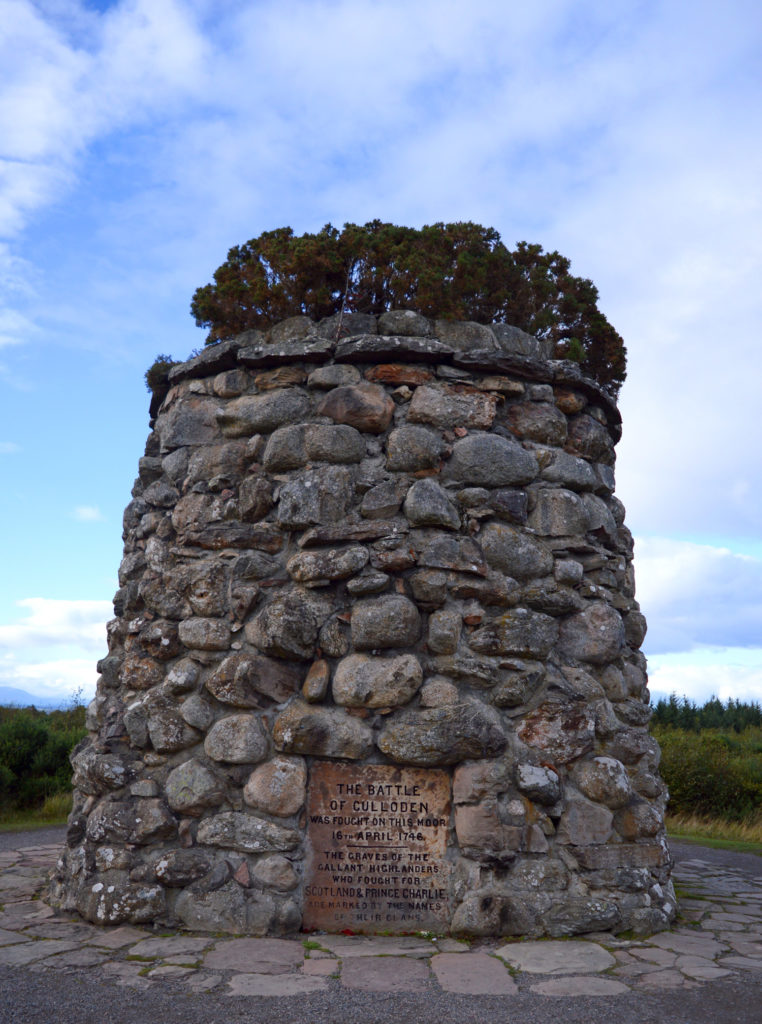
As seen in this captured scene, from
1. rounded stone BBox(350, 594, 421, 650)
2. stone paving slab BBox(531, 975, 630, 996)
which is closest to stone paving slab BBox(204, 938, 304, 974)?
stone paving slab BBox(531, 975, 630, 996)

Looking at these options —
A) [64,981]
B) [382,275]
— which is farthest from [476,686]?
[382,275]

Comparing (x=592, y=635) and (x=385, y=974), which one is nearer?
(x=385, y=974)

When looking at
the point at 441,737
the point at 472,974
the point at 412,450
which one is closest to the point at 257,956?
the point at 472,974

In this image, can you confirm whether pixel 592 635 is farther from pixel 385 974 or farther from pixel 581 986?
pixel 385 974

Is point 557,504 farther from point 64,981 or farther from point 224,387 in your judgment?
point 64,981

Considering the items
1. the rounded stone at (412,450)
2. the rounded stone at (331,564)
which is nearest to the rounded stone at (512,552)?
the rounded stone at (412,450)

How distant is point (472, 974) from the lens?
11.6 feet

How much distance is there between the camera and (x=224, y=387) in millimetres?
5215

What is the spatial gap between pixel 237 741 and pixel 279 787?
334mm

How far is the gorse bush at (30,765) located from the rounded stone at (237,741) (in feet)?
17.3

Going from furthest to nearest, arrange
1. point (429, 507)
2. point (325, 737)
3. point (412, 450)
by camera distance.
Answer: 1. point (412, 450)
2. point (429, 507)
3. point (325, 737)

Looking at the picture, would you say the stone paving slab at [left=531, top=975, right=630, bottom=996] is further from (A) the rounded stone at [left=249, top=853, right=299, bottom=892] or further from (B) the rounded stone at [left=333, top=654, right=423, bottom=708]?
(B) the rounded stone at [left=333, top=654, right=423, bottom=708]

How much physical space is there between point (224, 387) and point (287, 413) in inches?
21.8

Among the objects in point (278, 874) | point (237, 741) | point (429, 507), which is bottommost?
→ point (278, 874)
